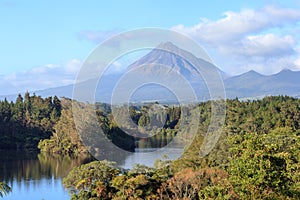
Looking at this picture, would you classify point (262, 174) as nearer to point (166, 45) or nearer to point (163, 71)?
point (166, 45)

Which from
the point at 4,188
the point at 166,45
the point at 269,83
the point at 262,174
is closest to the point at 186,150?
the point at 166,45

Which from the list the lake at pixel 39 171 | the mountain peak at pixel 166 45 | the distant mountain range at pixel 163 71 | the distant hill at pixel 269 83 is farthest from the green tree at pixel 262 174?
the distant hill at pixel 269 83

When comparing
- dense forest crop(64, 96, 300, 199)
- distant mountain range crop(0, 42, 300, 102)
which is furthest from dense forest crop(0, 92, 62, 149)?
dense forest crop(64, 96, 300, 199)

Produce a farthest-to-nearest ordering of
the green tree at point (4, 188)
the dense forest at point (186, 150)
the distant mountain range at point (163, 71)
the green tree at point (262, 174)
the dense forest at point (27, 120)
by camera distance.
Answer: the dense forest at point (27, 120) → the distant mountain range at point (163, 71) → the green tree at point (4, 188) → the dense forest at point (186, 150) → the green tree at point (262, 174)

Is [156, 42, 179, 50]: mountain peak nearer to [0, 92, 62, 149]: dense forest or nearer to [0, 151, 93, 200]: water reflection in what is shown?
[0, 151, 93, 200]: water reflection

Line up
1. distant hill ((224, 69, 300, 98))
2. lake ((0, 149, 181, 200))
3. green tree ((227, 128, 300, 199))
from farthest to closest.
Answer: distant hill ((224, 69, 300, 98)) < lake ((0, 149, 181, 200)) < green tree ((227, 128, 300, 199))

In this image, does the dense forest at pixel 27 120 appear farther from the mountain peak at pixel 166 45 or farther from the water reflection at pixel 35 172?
the mountain peak at pixel 166 45

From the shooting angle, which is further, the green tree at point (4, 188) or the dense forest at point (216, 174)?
the green tree at point (4, 188)
